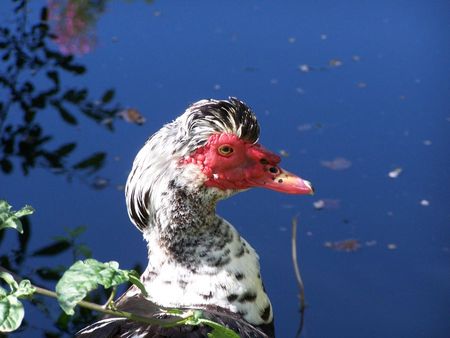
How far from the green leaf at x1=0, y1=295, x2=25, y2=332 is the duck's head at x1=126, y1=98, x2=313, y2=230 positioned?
0.90m

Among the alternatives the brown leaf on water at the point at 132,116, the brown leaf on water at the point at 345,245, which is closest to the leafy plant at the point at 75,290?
the brown leaf on water at the point at 345,245

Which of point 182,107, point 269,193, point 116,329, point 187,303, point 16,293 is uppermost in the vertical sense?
point 182,107

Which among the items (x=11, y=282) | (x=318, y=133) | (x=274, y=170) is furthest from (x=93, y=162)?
(x=11, y=282)

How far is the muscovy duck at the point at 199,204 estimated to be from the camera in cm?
203

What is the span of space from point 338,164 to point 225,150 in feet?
6.60

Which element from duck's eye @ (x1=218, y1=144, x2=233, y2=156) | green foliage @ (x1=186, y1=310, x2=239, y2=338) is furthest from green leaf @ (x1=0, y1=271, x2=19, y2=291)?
duck's eye @ (x1=218, y1=144, x2=233, y2=156)

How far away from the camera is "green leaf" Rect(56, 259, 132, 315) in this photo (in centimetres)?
110

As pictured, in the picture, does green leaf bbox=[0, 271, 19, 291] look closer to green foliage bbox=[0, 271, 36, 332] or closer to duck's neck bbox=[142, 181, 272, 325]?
green foliage bbox=[0, 271, 36, 332]

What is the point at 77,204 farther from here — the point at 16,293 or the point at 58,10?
the point at 16,293

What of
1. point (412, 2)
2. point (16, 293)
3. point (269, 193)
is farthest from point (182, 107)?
point (16, 293)

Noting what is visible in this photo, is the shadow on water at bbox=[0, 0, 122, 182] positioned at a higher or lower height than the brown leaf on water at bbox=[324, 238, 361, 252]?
higher

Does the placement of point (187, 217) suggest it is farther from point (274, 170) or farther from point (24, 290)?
point (24, 290)

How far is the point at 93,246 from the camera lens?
353 centimetres

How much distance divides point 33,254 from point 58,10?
2.24 meters
